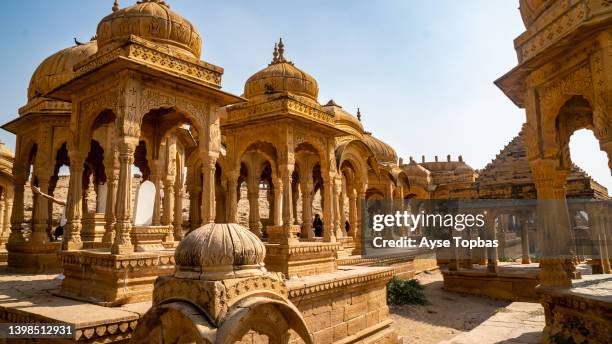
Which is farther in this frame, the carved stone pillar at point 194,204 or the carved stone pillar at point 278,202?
the carved stone pillar at point 194,204

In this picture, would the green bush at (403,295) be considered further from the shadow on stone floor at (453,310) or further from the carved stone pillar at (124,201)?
the carved stone pillar at (124,201)

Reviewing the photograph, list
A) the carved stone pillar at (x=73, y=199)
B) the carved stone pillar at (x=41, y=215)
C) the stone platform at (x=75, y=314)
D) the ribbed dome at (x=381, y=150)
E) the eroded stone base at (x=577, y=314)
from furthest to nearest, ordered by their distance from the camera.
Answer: the ribbed dome at (x=381, y=150), the carved stone pillar at (x=41, y=215), the carved stone pillar at (x=73, y=199), the eroded stone base at (x=577, y=314), the stone platform at (x=75, y=314)

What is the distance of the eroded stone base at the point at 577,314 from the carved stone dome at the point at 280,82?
806 cm

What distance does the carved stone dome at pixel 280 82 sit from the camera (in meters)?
11.4

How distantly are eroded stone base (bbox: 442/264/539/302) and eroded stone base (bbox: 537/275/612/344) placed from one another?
7.87m

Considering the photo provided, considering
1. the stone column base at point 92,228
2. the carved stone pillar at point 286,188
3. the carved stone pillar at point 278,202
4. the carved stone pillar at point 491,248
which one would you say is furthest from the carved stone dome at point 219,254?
the carved stone pillar at point 491,248

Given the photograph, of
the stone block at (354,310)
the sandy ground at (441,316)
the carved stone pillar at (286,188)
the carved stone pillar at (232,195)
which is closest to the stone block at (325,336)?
the stone block at (354,310)

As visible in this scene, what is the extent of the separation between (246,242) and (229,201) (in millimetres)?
7902

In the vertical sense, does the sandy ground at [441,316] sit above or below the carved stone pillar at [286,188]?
below

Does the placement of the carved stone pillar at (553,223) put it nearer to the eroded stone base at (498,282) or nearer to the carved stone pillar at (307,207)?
the carved stone pillar at (307,207)

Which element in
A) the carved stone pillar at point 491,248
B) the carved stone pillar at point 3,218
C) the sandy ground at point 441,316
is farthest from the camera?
the carved stone pillar at point 3,218

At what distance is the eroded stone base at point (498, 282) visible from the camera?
13.3 metres

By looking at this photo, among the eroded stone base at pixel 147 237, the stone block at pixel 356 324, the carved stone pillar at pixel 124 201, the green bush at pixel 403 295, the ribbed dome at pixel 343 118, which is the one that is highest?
the ribbed dome at pixel 343 118
